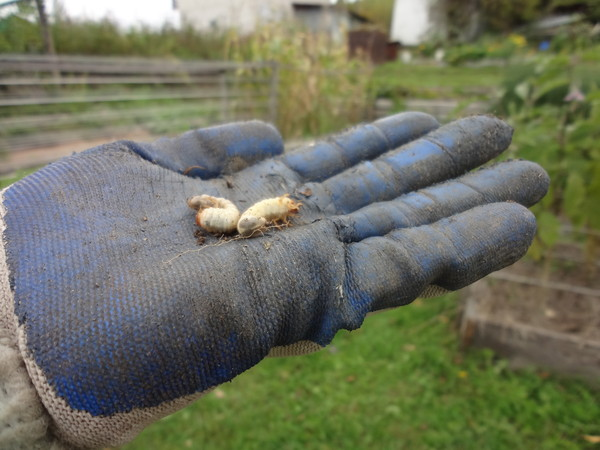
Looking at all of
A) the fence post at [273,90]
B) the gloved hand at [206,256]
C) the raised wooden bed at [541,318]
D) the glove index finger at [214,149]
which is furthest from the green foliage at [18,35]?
the raised wooden bed at [541,318]

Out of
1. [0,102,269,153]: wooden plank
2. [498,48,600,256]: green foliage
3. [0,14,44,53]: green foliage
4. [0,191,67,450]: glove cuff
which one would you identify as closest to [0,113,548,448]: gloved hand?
[0,191,67,450]: glove cuff

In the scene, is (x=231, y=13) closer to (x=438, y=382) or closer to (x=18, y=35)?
(x=18, y=35)

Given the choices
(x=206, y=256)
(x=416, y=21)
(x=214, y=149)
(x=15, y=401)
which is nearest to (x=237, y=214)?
(x=206, y=256)

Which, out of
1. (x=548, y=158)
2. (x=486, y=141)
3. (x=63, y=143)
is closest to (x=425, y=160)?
(x=486, y=141)

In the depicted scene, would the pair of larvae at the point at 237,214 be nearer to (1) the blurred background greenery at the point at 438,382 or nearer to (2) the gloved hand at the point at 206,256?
(2) the gloved hand at the point at 206,256

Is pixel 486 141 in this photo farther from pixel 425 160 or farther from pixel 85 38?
pixel 85 38

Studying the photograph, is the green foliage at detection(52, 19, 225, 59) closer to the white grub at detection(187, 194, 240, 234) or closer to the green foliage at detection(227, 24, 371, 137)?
the green foliage at detection(227, 24, 371, 137)

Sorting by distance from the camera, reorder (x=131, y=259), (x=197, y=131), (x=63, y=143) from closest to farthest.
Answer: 1. (x=131, y=259)
2. (x=197, y=131)
3. (x=63, y=143)
